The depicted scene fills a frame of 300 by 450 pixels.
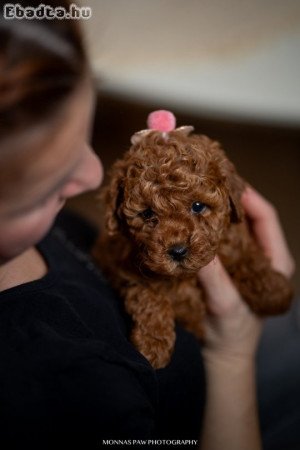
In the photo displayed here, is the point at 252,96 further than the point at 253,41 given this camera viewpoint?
Yes

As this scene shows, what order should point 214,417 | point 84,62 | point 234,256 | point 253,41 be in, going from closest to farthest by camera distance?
point 84,62
point 214,417
point 234,256
point 253,41

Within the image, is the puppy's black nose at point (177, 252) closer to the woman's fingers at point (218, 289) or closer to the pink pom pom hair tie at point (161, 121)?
the woman's fingers at point (218, 289)

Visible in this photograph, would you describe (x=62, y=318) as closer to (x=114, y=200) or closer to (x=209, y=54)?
(x=114, y=200)

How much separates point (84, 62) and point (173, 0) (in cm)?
105

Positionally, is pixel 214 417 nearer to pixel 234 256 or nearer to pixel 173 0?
pixel 234 256

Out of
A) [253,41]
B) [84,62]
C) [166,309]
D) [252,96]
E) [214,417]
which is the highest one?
[84,62]

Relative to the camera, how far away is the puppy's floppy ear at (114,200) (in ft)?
4.26

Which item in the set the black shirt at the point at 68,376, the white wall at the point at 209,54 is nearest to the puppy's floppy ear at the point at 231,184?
the black shirt at the point at 68,376

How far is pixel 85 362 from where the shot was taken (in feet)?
3.27

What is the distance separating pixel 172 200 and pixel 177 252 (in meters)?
0.14

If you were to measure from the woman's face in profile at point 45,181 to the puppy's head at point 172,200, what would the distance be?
0.27 meters

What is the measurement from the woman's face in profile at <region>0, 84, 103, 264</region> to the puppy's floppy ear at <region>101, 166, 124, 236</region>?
31 cm

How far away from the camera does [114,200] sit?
1.30 meters

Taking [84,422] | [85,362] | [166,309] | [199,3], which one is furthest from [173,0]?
[84,422]
